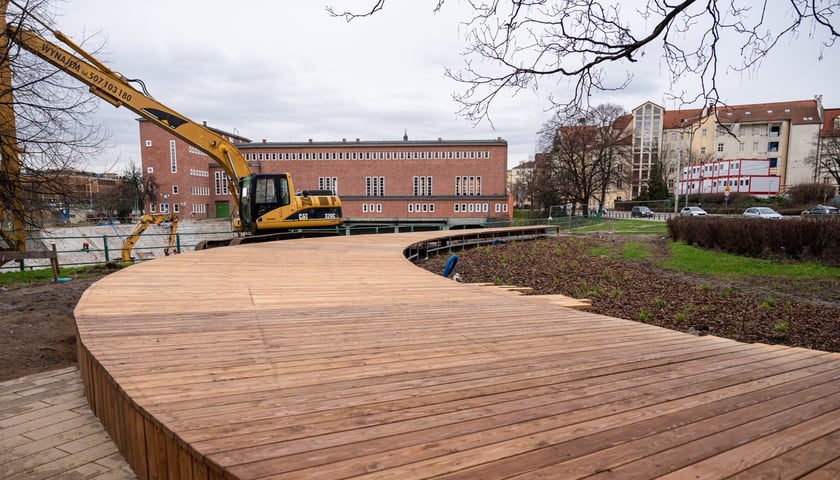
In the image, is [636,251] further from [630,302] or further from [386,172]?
[386,172]

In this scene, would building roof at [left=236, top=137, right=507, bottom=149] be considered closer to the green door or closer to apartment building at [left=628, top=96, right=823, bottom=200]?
the green door

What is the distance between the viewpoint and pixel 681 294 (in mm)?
10523

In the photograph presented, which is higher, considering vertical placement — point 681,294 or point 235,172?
point 235,172

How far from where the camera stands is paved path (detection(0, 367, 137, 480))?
2.87 meters

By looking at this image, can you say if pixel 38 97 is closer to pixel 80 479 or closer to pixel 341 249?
pixel 341 249

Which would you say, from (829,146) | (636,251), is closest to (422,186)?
(636,251)

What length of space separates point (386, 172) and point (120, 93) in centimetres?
4852

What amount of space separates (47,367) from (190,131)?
11.4m

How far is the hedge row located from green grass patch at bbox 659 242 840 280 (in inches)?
26.9

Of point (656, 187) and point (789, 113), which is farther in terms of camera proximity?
point (789, 113)

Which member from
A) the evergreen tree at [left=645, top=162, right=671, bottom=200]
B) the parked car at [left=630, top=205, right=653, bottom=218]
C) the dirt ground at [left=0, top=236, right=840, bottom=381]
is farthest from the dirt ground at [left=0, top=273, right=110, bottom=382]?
the evergreen tree at [left=645, top=162, right=671, bottom=200]

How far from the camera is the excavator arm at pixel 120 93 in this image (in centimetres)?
1062

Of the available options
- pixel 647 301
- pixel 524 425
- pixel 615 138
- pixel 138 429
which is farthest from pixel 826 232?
pixel 615 138

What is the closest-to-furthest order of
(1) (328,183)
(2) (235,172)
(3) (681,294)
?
(3) (681,294), (2) (235,172), (1) (328,183)
